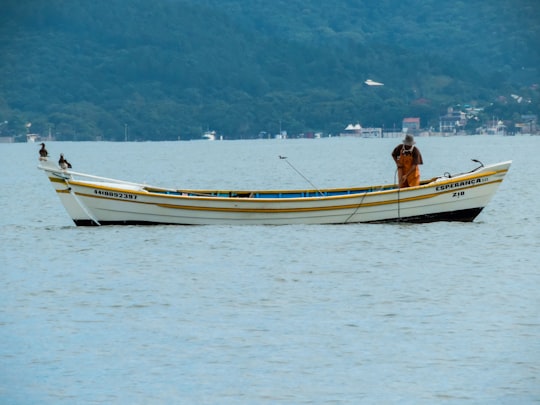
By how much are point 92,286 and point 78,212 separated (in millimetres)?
11383

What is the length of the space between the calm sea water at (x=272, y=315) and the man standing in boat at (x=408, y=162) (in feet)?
5.07

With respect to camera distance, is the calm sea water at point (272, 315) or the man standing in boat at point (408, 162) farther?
the man standing in boat at point (408, 162)

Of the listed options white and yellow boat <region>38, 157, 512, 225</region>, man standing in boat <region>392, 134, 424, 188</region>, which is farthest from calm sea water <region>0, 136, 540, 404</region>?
man standing in boat <region>392, 134, 424, 188</region>

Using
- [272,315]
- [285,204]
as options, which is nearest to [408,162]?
[285,204]

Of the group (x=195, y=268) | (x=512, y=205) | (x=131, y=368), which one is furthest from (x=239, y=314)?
(x=512, y=205)

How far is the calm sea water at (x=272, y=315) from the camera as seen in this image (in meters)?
22.5

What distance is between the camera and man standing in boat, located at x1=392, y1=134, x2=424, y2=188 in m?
42.1

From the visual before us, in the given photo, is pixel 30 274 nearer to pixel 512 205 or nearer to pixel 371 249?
pixel 371 249

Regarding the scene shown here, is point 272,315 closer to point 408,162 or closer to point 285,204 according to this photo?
point 285,204

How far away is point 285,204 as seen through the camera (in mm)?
42531

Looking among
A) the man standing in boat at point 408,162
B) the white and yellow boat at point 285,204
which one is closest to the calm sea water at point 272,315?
the white and yellow boat at point 285,204

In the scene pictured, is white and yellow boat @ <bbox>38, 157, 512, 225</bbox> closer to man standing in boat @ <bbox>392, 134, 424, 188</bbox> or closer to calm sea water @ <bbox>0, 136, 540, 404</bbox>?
calm sea water @ <bbox>0, 136, 540, 404</bbox>

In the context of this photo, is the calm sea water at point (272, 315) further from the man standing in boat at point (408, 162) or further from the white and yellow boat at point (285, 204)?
the man standing in boat at point (408, 162)

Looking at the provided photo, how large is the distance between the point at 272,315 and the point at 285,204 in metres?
14.3
